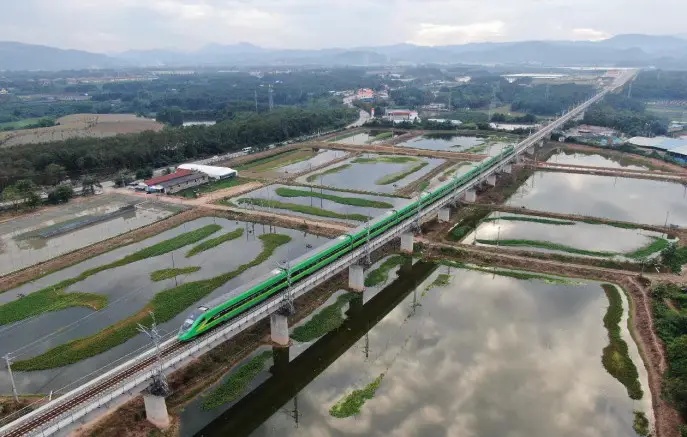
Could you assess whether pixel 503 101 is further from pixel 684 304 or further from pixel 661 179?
pixel 684 304

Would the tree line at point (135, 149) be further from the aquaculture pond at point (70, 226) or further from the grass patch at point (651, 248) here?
the grass patch at point (651, 248)

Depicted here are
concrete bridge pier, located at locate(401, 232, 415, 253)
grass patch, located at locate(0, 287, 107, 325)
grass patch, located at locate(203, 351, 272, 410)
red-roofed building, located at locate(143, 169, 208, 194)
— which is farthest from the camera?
red-roofed building, located at locate(143, 169, 208, 194)

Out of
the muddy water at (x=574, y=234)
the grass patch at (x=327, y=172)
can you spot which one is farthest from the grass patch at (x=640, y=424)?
the grass patch at (x=327, y=172)

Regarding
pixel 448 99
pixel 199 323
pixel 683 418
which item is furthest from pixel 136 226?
pixel 448 99

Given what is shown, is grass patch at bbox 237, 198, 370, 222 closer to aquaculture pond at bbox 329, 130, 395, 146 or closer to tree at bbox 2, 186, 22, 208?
tree at bbox 2, 186, 22, 208

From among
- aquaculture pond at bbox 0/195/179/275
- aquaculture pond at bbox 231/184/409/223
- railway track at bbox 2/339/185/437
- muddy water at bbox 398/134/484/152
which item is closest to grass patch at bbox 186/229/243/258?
aquaculture pond at bbox 231/184/409/223
